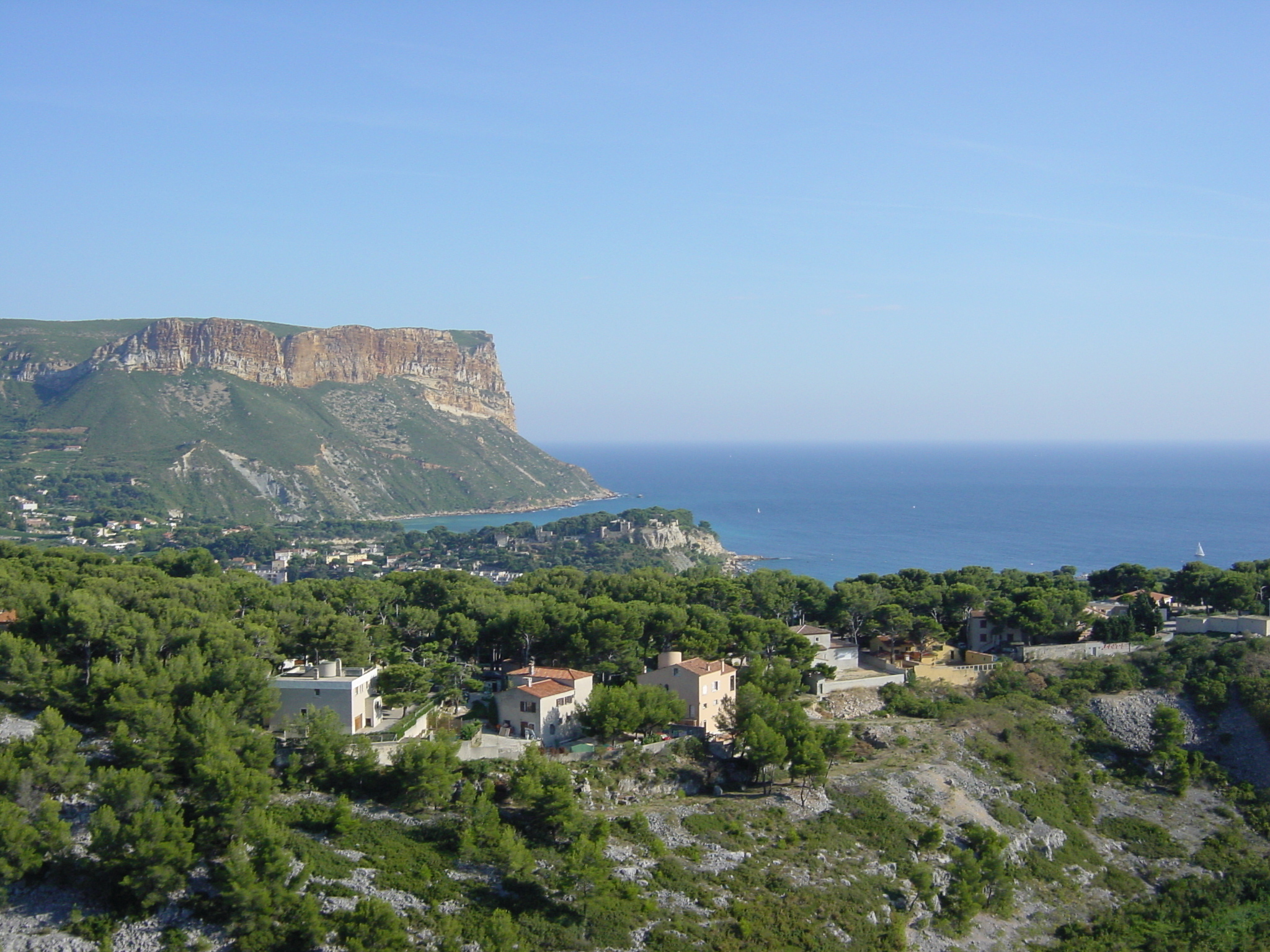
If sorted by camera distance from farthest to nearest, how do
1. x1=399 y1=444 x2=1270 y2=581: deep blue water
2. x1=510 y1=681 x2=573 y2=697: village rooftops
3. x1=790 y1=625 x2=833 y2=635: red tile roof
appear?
x1=399 y1=444 x2=1270 y2=581: deep blue water
x1=790 y1=625 x2=833 y2=635: red tile roof
x1=510 y1=681 x2=573 y2=697: village rooftops

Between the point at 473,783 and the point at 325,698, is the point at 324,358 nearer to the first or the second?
the point at 325,698

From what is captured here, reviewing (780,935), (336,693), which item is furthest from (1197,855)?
(336,693)

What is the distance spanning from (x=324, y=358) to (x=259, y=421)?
22047 mm

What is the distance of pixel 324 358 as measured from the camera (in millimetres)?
161875

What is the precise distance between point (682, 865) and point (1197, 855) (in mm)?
14785

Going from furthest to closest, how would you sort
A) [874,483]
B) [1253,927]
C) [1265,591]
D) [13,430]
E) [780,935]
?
[874,483] → [13,430] → [1265,591] → [1253,927] → [780,935]

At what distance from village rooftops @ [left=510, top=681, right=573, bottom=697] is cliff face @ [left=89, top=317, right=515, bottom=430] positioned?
133 meters

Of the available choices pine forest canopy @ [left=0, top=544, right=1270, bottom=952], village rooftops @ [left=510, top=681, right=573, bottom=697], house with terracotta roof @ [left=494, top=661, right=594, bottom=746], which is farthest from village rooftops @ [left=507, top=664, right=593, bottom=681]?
pine forest canopy @ [left=0, top=544, right=1270, bottom=952]

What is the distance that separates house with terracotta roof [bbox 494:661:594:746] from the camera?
27781 millimetres

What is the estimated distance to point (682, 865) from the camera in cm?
2273

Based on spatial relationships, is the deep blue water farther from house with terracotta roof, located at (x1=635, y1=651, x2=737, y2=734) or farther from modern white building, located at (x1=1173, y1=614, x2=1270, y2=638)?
house with terracotta roof, located at (x1=635, y1=651, x2=737, y2=734)

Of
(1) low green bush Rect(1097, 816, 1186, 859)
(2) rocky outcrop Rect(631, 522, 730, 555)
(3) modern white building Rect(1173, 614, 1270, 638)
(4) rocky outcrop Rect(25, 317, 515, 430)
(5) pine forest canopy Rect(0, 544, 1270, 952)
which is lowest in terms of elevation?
(2) rocky outcrop Rect(631, 522, 730, 555)

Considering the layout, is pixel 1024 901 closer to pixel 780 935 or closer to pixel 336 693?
pixel 780 935

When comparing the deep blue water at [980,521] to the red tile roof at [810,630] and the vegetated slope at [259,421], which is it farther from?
the red tile roof at [810,630]
